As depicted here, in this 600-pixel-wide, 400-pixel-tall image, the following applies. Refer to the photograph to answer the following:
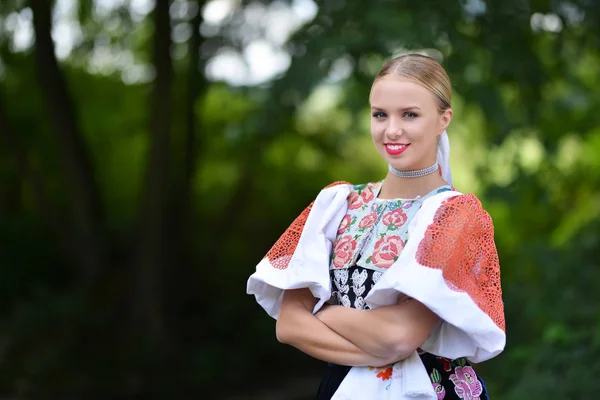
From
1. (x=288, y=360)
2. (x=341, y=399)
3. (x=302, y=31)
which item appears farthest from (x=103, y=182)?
(x=341, y=399)

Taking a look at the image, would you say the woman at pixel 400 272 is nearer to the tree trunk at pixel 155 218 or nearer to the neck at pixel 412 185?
the neck at pixel 412 185

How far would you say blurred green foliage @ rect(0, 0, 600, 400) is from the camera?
4824 millimetres

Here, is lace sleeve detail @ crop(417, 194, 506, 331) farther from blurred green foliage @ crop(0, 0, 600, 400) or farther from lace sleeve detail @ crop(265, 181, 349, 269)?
blurred green foliage @ crop(0, 0, 600, 400)

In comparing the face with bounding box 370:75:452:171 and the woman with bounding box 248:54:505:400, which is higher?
the face with bounding box 370:75:452:171

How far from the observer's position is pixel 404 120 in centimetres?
183

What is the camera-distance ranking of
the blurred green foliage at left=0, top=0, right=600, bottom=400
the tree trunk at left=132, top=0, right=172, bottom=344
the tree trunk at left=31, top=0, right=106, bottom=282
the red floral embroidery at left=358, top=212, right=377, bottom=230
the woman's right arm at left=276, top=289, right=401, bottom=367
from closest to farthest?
1. the woman's right arm at left=276, top=289, right=401, bottom=367
2. the red floral embroidery at left=358, top=212, right=377, bottom=230
3. the blurred green foliage at left=0, top=0, right=600, bottom=400
4. the tree trunk at left=31, top=0, right=106, bottom=282
5. the tree trunk at left=132, top=0, right=172, bottom=344

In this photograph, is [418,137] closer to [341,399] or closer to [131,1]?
[341,399]

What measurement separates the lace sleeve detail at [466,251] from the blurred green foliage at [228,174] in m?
2.61

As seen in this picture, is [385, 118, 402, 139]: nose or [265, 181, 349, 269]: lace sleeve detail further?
[265, 181, 349, 269]: lace sleeve detail

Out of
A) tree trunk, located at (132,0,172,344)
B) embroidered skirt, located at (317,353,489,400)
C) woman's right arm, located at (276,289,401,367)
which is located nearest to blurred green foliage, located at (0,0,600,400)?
tree trunk, located at (132,0,172,344)

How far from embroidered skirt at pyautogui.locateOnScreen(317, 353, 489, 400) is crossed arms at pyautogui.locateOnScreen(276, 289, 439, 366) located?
0.36 feet

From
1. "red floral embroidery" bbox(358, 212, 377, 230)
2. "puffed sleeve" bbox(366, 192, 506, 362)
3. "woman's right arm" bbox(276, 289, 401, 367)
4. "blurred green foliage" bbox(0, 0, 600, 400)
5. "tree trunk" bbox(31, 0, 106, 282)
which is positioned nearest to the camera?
"puffed sleeve" bbox(366, 192, 506, 362)

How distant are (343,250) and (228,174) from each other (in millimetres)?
7433

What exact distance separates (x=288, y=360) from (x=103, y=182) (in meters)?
3.07
